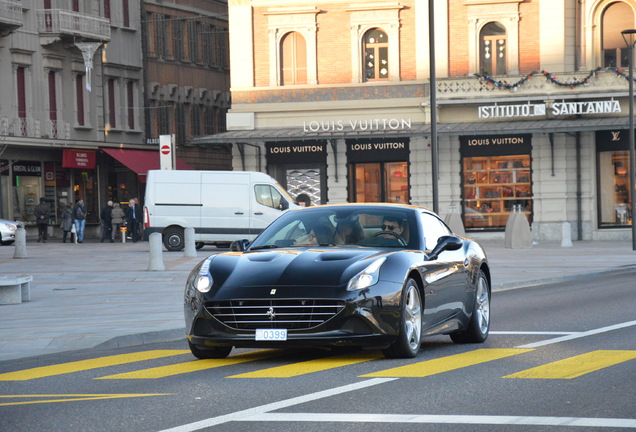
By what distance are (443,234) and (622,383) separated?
3.74 meters

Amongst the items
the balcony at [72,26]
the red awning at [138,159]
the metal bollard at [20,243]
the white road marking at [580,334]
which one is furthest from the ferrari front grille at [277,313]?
the red awning at [138,159]

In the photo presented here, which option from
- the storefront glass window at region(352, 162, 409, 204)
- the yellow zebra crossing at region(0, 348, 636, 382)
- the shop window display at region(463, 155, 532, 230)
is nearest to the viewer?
the yellow zebra crossing at region(0, 348, 636, 382)

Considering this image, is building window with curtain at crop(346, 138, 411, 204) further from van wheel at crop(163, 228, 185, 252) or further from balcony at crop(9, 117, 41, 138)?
balcony at crop(9, 117, 41, 138)

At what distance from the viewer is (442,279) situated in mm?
11695

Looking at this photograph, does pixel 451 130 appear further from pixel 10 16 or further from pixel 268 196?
pixel 10 16

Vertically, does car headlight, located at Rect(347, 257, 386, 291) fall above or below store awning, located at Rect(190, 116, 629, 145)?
below

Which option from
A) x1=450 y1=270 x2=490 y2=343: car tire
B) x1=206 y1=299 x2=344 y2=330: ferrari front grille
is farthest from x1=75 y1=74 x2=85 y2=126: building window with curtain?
x1=206 y1=299 x2=344 y2=330: ferrari front grille

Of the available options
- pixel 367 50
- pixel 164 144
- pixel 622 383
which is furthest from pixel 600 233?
pixel 622 383

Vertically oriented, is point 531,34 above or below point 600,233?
above

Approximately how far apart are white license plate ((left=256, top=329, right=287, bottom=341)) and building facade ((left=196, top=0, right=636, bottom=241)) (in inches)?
1292

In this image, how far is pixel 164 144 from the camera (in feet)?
115

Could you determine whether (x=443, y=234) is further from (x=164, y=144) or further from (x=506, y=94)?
(x=506, y=94)

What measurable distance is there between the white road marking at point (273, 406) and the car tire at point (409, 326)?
1.17 m

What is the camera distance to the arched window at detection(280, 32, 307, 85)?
151ft
